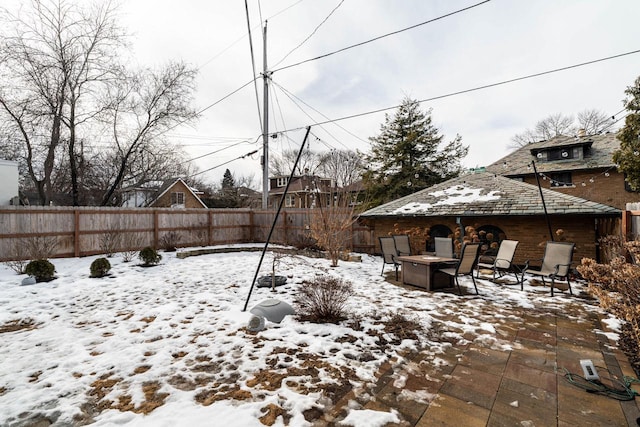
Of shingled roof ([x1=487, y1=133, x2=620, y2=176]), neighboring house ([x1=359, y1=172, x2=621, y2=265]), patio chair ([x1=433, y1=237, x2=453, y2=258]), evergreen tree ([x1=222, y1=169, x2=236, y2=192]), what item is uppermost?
evergreen tree ([x1=222, y1=169, x2=236, y2=192])

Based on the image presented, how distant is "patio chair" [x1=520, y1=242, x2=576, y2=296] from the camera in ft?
17.8

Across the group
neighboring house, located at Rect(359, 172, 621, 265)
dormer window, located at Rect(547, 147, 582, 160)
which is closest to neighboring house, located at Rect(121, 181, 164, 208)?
neighboring house, located at Rect(359, 172, 621, 265)

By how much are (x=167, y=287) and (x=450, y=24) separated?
862 centimetres

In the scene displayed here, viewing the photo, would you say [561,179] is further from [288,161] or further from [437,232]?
[288,161]

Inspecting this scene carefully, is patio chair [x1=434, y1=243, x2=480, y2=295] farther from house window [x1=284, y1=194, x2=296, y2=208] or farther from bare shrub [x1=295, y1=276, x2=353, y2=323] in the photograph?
house window [x1=284, y1=194, x2=296, y2=208]

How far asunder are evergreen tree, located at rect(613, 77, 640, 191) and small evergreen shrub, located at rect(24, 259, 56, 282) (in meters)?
20.1

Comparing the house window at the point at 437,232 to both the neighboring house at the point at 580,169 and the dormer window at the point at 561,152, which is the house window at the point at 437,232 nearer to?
the neighboring house at the point at 580,169

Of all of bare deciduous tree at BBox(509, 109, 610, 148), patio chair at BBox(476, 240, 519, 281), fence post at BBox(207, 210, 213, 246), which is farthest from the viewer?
bare deciduous tree at BBox(509, 109, 610, 148)

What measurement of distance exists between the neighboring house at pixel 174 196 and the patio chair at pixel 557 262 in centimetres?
2350

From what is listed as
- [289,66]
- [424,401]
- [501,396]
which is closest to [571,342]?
[501,396]

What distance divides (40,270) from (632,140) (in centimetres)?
2098

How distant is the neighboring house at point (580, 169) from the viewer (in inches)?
627

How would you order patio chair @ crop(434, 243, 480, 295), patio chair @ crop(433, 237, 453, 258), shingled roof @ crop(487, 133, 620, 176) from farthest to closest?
1. shingled roof @ crop(487, 133, 620, 176)
2. patio chair @ crop(433, 237, 453, 258)
3. patio chair @ crop(434, 243, 480, 295)

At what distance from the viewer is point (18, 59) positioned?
10.5 m
